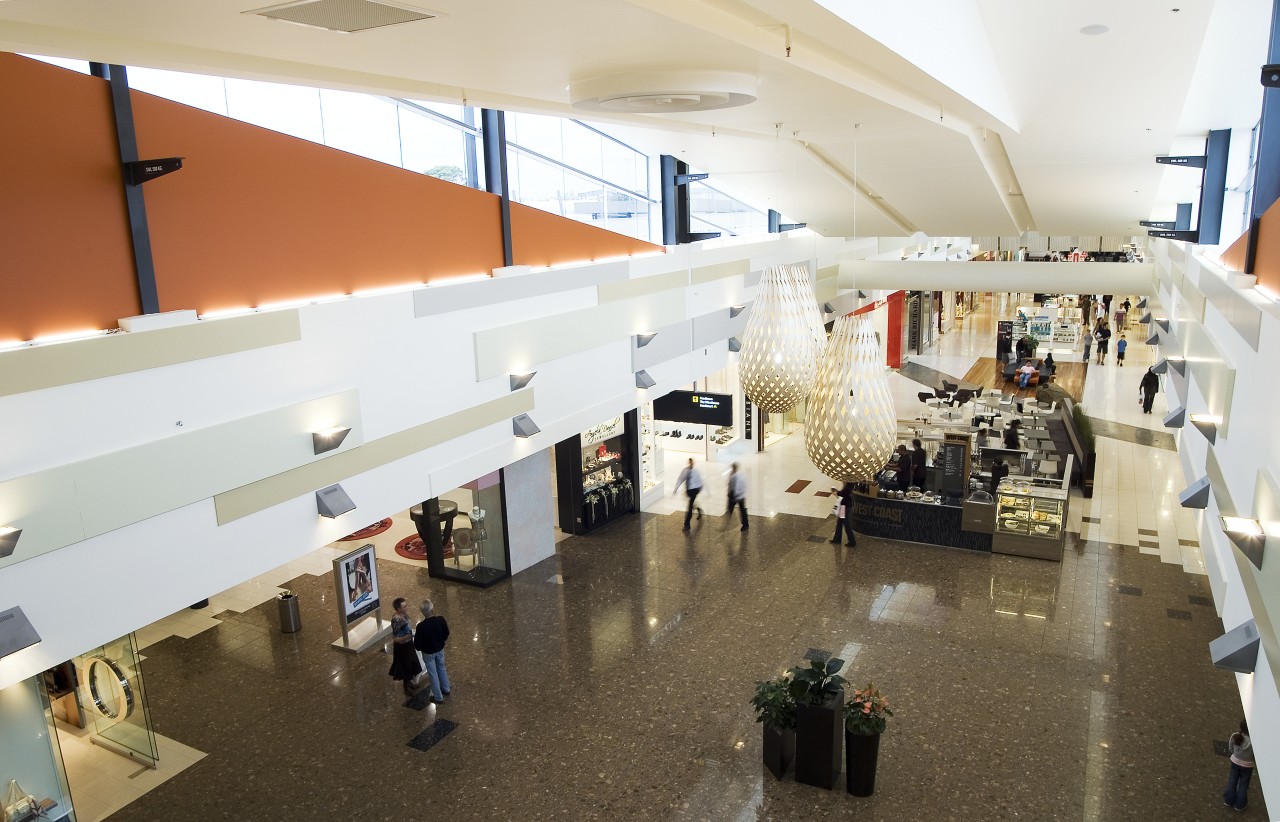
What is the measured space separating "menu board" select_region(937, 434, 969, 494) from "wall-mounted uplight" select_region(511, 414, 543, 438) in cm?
720

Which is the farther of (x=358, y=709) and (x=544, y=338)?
(x=544, y=338)

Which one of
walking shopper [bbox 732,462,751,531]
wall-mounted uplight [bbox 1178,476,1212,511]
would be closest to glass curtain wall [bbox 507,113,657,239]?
walking shopper [bbox 732,462,751,531]

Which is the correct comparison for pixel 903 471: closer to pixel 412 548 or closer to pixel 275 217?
pixel 412 548

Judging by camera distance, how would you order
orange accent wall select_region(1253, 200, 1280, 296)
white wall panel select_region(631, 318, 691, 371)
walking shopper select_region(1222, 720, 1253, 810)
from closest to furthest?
orange accent wall select_region(1253, 200, 1280, 296)
walking shopper select_region(1222, 720, 1253, 810)
white wall panel select_region(631, 318, 691, 371)

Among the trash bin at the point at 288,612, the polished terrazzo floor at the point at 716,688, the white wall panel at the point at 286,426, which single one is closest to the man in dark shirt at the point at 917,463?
the polished terrazzo floor at the point at 716,688

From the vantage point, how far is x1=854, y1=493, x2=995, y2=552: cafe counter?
38.3 feet

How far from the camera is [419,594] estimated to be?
35.7ft

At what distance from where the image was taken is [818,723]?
665cm

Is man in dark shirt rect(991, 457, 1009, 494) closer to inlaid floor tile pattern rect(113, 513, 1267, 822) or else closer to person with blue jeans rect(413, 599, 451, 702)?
inlaid floor tile pattern rect(113, 513, 1267, 822)

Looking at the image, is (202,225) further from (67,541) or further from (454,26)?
(454,26)

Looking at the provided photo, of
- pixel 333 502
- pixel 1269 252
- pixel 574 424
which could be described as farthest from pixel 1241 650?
pixel 574 424

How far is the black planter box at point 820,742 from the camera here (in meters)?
6.63

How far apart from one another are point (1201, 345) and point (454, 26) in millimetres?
5886

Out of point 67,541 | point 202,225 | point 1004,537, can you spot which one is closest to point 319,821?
point 67,541
